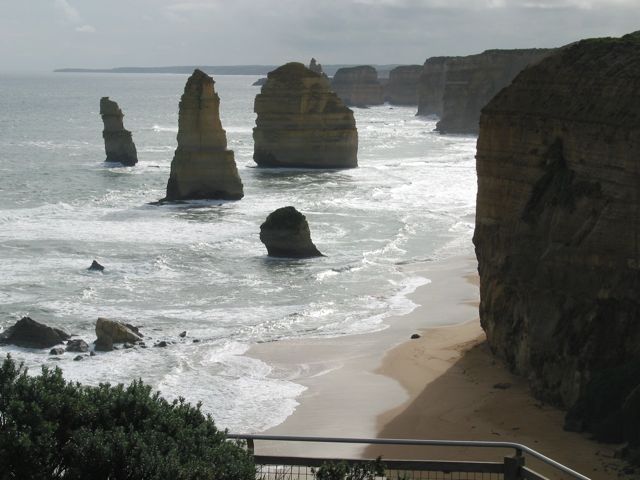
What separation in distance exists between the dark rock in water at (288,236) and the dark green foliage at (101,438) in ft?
89.2

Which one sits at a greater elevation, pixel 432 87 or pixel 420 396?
pixel 420 396

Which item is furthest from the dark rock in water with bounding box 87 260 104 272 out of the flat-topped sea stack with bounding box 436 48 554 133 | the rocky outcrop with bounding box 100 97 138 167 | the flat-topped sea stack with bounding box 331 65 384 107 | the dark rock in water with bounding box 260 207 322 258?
the flat-topped sea stack with bounding box 331 65 384 107

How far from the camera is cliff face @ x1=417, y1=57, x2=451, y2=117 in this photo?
16300 cm

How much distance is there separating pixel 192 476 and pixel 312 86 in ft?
214

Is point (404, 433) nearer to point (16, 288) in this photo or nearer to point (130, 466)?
point (130, 466)

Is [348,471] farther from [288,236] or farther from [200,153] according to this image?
[200,153]

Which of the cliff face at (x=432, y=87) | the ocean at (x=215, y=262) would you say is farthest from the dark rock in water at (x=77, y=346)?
the cliff face at (x=432, y=87)

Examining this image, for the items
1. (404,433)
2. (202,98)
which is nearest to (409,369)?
(404,433)

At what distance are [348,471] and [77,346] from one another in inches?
667

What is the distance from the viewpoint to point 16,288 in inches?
1307

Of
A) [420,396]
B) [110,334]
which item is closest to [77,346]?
[110,334]

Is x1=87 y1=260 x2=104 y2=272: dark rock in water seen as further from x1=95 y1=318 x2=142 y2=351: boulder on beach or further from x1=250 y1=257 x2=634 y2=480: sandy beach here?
x1=250 y1=257 x2=634 y2=480: sandy beach

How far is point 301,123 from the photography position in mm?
73562

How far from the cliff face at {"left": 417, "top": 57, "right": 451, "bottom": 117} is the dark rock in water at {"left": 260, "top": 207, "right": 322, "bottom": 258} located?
413ft
